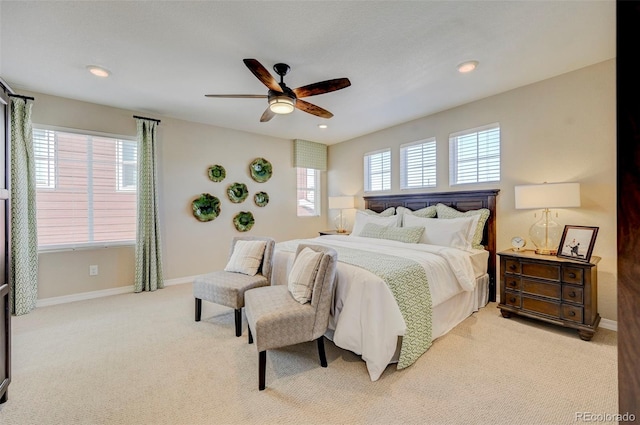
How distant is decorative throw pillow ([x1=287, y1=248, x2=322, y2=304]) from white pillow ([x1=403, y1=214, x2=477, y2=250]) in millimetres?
1861

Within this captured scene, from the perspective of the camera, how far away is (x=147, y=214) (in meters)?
4.00

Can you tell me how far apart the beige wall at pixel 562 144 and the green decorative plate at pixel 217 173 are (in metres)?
3.53

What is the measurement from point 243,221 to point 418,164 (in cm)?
315

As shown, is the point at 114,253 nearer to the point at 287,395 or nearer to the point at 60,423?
the point at 60,423

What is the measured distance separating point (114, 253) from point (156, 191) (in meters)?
1.03

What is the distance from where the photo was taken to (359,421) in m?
1.59

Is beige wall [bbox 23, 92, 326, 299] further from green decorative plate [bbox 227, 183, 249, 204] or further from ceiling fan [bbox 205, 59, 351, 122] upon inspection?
ceiling fan [bbox 205, 59, 351, 122]

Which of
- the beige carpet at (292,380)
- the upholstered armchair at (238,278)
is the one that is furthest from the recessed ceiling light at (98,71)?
the beige carpet at (292,380)

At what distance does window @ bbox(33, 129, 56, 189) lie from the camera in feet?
11.2

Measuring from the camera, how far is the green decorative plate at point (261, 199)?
516cm

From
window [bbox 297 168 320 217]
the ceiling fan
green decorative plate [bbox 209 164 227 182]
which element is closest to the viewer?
the ceiling fan

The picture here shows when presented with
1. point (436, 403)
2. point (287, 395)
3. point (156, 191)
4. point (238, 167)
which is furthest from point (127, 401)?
point (238, 167)

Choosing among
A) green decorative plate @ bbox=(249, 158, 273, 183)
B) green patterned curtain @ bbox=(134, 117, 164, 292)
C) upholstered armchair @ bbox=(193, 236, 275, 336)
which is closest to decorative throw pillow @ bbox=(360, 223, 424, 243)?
upholstered armchair @ bbox=(193, 236, 275, 336)

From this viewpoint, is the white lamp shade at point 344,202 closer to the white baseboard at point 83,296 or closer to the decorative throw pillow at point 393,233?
the decorative throw pillow at point 393,233
